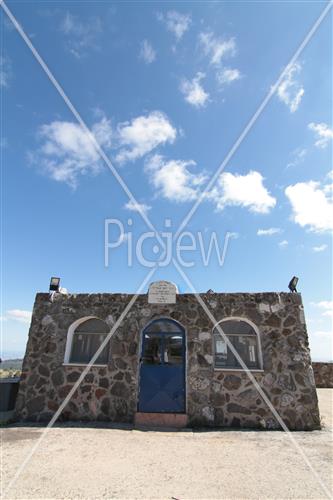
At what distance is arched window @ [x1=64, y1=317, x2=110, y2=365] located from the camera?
8.21 m

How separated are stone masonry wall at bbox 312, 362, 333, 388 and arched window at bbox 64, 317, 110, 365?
36.7 feet

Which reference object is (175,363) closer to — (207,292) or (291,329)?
(207,292)

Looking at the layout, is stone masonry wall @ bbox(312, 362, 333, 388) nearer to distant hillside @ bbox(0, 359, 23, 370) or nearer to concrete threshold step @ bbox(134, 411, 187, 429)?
concrete threshold step @ bbox(134, 411, 187, 429)

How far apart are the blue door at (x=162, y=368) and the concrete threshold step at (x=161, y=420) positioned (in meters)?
0.09

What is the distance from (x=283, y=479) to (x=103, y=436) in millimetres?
3792

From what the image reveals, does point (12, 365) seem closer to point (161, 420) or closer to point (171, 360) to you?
point (161, 420)

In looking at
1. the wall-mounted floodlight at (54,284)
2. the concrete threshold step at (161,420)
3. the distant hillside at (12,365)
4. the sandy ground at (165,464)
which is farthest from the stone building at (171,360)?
the distant hillside at (12,365)

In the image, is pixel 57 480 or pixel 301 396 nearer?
pixel 57 480

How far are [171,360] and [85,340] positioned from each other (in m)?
2.70

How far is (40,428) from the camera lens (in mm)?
6863

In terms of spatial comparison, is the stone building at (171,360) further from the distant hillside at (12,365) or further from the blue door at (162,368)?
the distant hillside at (12,365)

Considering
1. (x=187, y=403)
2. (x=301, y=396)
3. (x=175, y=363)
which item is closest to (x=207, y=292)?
(x=175, y=363)

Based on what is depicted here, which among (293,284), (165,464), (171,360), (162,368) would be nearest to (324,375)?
(293,284)

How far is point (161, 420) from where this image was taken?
23.6 ft
